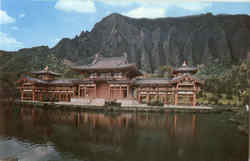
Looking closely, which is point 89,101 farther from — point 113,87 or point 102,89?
point 113,87

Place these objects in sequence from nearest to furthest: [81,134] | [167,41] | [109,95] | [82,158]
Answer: [82,158] < [81,134] < [109,95] < [167,41]

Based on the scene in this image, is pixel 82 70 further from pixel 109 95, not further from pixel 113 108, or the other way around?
pixel 113 108

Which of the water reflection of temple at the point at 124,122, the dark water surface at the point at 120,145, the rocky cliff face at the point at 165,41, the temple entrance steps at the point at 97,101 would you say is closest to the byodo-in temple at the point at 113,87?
the temple entrance steps at the point at 97,101

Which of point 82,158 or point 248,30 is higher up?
point 248,30

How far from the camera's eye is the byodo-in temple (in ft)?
65.8

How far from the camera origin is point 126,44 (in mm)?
64562

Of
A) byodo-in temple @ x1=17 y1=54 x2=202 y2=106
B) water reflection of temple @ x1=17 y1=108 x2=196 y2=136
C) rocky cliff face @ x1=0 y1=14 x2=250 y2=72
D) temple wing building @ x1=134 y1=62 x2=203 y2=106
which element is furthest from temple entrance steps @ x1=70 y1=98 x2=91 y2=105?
rocky cliff face @ x1=0 y1=14 x2=250 y2=72

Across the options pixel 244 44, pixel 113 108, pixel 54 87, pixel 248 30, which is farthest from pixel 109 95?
pixel 248 30

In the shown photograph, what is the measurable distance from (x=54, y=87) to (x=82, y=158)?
23.5m

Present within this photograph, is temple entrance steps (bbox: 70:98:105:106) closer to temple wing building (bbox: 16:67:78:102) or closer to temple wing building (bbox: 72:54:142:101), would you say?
temple wing building (bbox: 72:54:142:101)

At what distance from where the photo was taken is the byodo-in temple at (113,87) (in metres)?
20.1

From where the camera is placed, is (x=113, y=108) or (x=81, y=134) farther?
(x=113, y=108)

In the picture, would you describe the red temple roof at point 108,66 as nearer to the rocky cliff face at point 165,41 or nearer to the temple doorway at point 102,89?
the temple doorway at point 102,89

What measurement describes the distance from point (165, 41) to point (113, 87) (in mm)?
46289
